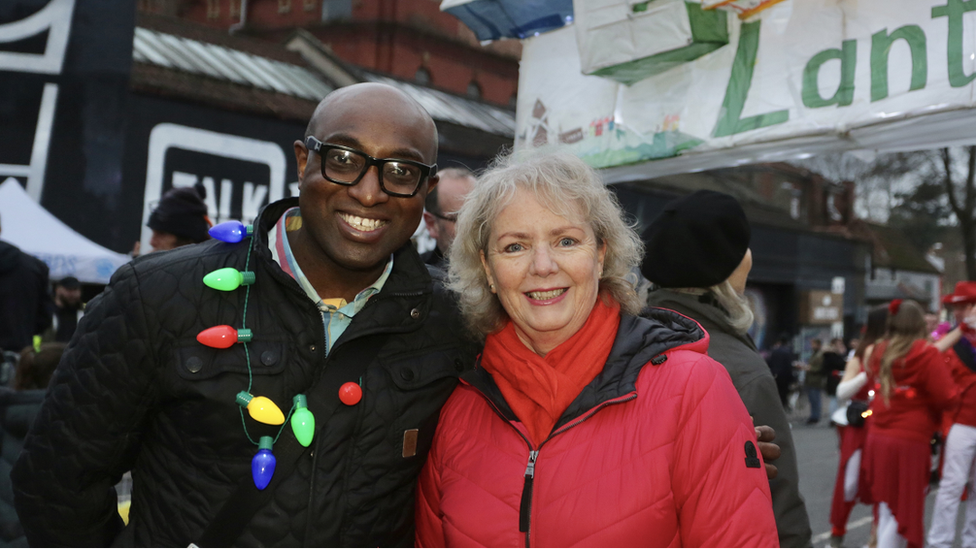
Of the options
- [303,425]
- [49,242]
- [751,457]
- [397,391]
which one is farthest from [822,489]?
[49,242]

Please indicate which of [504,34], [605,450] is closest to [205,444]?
[605,450]

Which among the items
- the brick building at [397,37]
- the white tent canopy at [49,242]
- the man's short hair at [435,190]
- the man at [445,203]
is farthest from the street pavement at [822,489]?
the brick building at [397,37]

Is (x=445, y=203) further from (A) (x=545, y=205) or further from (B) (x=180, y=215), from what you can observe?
(A) (x=545, y=205)

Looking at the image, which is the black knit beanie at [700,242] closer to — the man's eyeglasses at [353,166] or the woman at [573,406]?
the woman at [573,406]

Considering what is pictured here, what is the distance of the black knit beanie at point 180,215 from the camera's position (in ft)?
13.6

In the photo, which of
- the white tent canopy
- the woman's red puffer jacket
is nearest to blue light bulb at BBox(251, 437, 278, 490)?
the woman's red puffer jacket

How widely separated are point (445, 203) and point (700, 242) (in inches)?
67.7

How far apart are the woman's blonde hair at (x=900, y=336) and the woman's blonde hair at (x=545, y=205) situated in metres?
4.51

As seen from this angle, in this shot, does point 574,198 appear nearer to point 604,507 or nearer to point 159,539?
point 604,507

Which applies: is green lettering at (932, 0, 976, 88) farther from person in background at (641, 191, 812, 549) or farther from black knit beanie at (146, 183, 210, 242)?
black knit beanie at (146, 183, 210, 242)

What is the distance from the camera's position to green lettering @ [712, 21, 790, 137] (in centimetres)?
313

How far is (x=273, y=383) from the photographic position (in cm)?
188

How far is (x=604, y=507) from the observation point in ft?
5.69

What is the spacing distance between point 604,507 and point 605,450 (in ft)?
0.44
